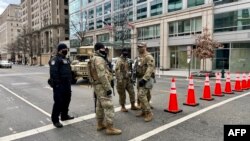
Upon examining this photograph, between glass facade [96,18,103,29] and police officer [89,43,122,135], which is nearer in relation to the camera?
police officer [89,43,122,135]

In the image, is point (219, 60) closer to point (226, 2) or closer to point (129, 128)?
point (226, 2)

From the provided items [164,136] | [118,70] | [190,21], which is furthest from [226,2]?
[164,136]

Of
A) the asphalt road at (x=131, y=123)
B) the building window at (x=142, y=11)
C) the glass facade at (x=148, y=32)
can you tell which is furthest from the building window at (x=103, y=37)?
the asphalt road at (x=131, y=123)

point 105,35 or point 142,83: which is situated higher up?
point 105,35

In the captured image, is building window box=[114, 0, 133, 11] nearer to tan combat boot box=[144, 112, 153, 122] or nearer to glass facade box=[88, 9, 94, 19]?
glass facade box=[88, 9, 94, 19]

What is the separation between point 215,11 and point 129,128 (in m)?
26.0

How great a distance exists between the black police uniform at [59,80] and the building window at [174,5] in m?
29.0

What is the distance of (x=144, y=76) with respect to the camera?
236 inches

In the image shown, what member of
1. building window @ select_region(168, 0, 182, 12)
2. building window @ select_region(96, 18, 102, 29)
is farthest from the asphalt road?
building window @ select_region(96, 18, 102, 29)

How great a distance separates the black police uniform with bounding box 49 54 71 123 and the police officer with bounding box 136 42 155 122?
188cm

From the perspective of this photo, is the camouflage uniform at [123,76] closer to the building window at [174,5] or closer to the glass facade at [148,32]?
the building window at [174,5]

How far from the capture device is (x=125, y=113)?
22.8 feet

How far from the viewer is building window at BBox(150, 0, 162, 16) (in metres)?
35.1

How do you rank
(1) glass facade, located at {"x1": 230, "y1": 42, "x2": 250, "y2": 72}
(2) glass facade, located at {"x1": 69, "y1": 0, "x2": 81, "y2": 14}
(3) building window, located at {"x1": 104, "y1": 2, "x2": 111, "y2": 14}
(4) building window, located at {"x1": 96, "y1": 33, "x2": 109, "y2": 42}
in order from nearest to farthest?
1. (1) glass facade, located at {"x1": 230, "y1": 42, "x2": 250, "y2": 72}
2. (3) building window, located at {"x1": 104, "y1": 2, "x2": 111, "y2": 14}
3. (4) building window, located at {"x1": 96, "y1": 33, "x2": 109, "y2": 42}
4. (2) glass facade, located at {"x1": 69, "y1": 0, "x2": 81, "y2": 14}
